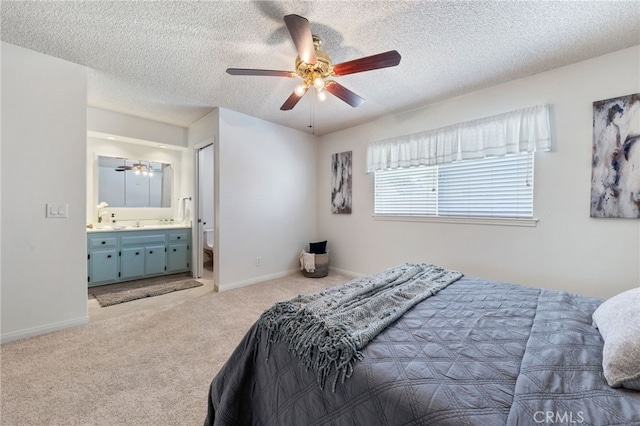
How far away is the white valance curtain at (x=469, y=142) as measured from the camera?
255 centimetres

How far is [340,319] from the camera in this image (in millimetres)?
1202

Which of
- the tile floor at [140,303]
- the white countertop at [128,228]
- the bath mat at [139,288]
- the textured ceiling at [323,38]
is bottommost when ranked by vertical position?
the tile floor at [140,303]

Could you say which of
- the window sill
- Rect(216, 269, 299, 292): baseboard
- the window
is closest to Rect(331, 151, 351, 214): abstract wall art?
the window

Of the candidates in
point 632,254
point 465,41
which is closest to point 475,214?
point 632,254

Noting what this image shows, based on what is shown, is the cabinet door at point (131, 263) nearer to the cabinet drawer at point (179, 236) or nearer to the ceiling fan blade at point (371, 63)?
the cabinet drawer at point (179, 236)

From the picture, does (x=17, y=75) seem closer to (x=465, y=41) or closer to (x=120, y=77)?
(x=120, y=77)

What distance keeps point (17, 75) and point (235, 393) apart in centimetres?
→ 311

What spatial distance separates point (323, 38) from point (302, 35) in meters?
0.56

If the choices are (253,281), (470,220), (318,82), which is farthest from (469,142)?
(253,281)

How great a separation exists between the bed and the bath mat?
2.64 m

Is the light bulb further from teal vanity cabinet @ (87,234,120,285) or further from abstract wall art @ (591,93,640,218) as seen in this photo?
teal vanity cabinet @ (87,234,120,285)

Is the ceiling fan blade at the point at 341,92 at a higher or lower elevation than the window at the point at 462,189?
higher

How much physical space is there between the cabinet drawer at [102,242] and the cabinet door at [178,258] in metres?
0.72

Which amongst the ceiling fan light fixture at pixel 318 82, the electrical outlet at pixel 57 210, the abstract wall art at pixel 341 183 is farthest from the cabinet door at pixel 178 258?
the ceiling fan light fixture at pixel 318 82
